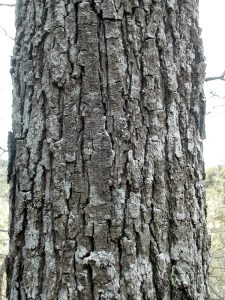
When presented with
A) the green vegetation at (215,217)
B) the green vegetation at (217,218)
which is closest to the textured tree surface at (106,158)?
the green vegetation at (215,217)

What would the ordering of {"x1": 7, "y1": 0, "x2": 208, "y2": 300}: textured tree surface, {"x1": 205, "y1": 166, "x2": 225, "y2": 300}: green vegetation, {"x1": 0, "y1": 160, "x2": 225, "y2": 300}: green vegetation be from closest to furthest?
{"x1": 7, "y1": 0, "x2": 208, "y2": 300}: textured tree surface < {"x1": 0, "y1": 160, "x2": 225, "y2": 300}: green vegetation < {"x1": 205, "y1": 166, "x2": 225, "y2": 300}: green vegetation

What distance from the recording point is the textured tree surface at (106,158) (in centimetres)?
108

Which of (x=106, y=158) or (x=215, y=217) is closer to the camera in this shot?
(x=106, y=158)

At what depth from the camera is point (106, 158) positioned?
44.1 inches

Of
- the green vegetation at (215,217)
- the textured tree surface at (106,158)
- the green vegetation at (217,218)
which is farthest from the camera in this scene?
the green vegetation at (217,218)

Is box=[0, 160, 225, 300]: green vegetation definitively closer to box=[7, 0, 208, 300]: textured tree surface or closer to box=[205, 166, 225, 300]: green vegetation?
box=[205, 166, 225, 300]: green vegetation

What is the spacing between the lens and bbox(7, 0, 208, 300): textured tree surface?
1079 millimetres

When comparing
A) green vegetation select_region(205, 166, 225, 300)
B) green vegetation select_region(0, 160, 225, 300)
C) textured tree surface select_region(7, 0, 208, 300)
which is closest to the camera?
textured tree surface select_region(7, 0, 208, 300)

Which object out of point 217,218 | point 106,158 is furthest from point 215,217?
point 106,158

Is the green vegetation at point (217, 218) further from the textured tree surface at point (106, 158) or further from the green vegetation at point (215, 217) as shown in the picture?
the textured tree surface at point (106, 158)

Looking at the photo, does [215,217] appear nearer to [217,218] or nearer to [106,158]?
[217,218]

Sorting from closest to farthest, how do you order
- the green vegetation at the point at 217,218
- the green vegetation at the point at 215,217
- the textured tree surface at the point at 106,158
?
the textured tree surface at the point at 106,158 < the green vegetation at the point at 215,217 < the green vegetation at the point at 217,218

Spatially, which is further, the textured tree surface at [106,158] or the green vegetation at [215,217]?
the green vegetation at [215,217]

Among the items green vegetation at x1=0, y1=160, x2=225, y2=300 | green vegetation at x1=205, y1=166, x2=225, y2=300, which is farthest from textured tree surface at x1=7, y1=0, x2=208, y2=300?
green vegetation at x1=205, y1=166, x2=225, y2=300
